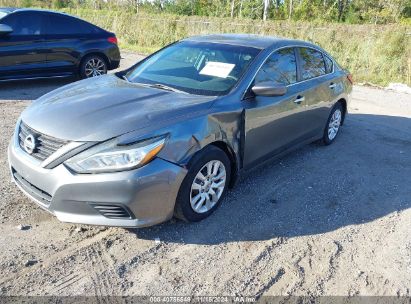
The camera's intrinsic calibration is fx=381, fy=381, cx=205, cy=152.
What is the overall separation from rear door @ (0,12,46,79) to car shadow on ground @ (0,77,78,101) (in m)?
0.34

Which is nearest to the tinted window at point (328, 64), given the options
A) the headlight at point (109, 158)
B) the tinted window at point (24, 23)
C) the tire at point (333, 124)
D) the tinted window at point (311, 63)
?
the tinted window at point (311, 63)

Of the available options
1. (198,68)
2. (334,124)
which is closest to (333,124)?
(334,124)

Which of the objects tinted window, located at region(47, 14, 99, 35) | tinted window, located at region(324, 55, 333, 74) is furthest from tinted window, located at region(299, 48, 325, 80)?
tinted window, located at region(47, 14, 99, 35)

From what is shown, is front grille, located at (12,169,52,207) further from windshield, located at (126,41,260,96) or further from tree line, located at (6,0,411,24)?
tree line, located at (6,0,411,24)

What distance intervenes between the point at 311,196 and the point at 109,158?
7.99 feet

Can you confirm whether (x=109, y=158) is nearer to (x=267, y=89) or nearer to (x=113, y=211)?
(x=113, y=211)

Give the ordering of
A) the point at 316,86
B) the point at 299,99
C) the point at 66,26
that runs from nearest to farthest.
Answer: the point at 299,99 < the point at 316,86 < the point at 66,26

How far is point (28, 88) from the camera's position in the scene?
8156 millimetres

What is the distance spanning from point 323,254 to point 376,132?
432cm

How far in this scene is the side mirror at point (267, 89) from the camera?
371 cm

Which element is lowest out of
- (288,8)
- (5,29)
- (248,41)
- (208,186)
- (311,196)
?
(311,196)

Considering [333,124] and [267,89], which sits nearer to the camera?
[267,89]

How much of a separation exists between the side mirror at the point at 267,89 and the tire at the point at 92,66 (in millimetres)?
5857

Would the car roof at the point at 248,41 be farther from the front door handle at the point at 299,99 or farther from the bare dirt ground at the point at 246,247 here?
the bare dirt ground at the point at 246,247
